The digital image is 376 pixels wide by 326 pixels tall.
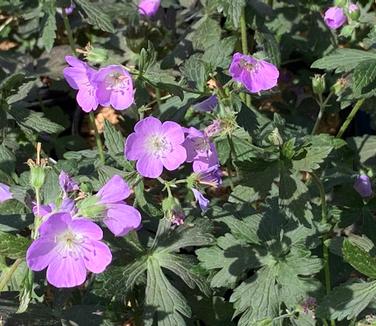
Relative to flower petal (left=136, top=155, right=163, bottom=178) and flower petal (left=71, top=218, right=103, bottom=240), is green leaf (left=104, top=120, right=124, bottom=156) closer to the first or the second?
flower petal (left=136, top=155, right=163, bottom=178)

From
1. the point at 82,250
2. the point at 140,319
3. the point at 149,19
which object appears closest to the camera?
the point at 82,250

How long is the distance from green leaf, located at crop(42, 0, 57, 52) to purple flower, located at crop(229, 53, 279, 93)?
3.02 ft

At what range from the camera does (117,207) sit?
1796 mm

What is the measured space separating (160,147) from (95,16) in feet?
3.05

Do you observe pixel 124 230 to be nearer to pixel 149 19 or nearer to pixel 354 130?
pixel 149 19

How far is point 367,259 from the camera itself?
189 centimetres

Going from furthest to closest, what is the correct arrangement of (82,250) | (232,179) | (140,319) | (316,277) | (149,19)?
1. (149,19)
2. (232,179)
3. (316,277)
4. (140,319)
5. (82,250)

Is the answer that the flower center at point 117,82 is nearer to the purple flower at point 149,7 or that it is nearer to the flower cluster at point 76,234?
the flower cluster at point 76,234

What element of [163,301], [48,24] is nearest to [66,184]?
[163,301]

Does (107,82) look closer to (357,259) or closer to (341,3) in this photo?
(357,259)

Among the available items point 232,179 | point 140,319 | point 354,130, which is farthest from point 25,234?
point 354,130

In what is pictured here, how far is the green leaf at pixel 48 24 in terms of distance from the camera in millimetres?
2777

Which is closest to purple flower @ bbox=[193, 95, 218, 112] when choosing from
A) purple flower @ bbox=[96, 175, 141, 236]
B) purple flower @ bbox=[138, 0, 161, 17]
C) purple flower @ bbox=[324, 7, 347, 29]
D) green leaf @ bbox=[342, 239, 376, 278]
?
purple flower @ bbox=[96, 175, 141, 236]

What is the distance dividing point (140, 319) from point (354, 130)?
5.64 ft
